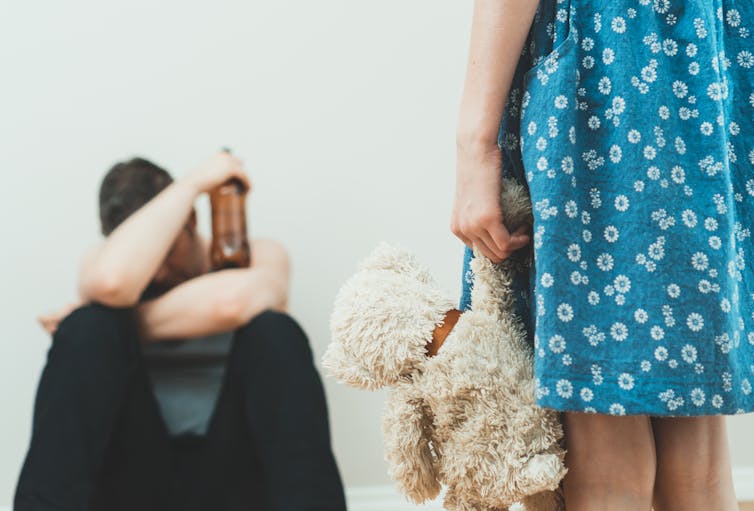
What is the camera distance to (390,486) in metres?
1.78

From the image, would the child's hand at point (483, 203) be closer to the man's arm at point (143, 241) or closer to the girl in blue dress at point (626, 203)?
the girl in blue dress at point (626, 203)

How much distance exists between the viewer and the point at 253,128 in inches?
69.6

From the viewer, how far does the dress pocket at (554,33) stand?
1.91 ft

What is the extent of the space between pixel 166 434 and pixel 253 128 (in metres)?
0.76

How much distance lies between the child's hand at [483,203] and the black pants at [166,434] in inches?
30.0

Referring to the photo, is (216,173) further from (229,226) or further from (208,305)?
(208,305)

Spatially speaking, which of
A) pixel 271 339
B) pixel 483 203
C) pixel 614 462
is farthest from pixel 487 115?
pixel 271 339

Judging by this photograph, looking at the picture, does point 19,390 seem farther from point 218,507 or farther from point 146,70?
point 146,70

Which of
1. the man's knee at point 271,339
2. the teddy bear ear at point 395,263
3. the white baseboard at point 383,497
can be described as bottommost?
the white baseboard at point 383,497

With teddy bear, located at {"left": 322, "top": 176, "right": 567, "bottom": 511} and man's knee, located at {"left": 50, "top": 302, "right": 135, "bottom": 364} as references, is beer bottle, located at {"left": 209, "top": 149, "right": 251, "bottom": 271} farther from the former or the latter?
teddy bear, located at {"left": 322, "top": 176, "right": 567, "bottom": 511}

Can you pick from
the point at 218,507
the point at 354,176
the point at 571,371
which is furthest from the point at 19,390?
the point at 571,371

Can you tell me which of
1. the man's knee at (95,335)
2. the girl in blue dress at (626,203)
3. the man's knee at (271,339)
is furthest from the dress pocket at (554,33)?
the man's knee at (95,335)

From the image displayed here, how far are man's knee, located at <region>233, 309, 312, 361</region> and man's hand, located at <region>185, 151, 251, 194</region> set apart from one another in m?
0.32

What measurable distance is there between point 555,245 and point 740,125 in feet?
0.69
